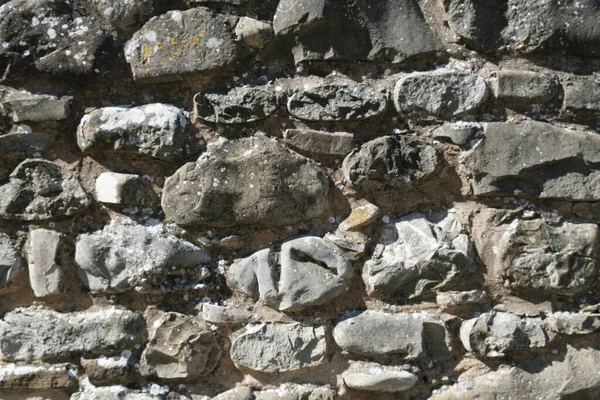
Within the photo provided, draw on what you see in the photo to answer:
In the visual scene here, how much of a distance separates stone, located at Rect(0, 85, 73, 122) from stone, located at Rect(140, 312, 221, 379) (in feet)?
1.77

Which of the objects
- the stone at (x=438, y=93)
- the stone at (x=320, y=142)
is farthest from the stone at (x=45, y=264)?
the stone at (x=438, y=93)

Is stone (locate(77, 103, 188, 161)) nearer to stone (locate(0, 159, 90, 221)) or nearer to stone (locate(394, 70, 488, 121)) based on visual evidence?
stone (locate(0, 159, 90, 221))

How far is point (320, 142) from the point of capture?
4.95ft

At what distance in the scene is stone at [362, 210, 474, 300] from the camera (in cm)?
146

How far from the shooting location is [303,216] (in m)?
1.51

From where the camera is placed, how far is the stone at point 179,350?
1479 millimetres

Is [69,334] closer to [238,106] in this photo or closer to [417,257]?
[238,106]

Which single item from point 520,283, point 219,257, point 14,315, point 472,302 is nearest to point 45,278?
point 14,315

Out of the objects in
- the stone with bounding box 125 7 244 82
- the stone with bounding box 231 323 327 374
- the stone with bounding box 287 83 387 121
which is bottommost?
the stone with bounding box 231 323 327 374

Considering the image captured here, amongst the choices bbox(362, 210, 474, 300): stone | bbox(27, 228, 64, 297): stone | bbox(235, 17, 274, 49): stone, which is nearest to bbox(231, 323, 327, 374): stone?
bbox(362, 210, 474, 300): stone

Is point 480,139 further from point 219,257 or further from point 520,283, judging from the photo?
point 219,257

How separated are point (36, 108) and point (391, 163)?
842 mm

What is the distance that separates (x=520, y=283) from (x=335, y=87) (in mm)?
609

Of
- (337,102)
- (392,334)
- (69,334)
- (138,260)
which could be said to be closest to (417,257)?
(392,334)
